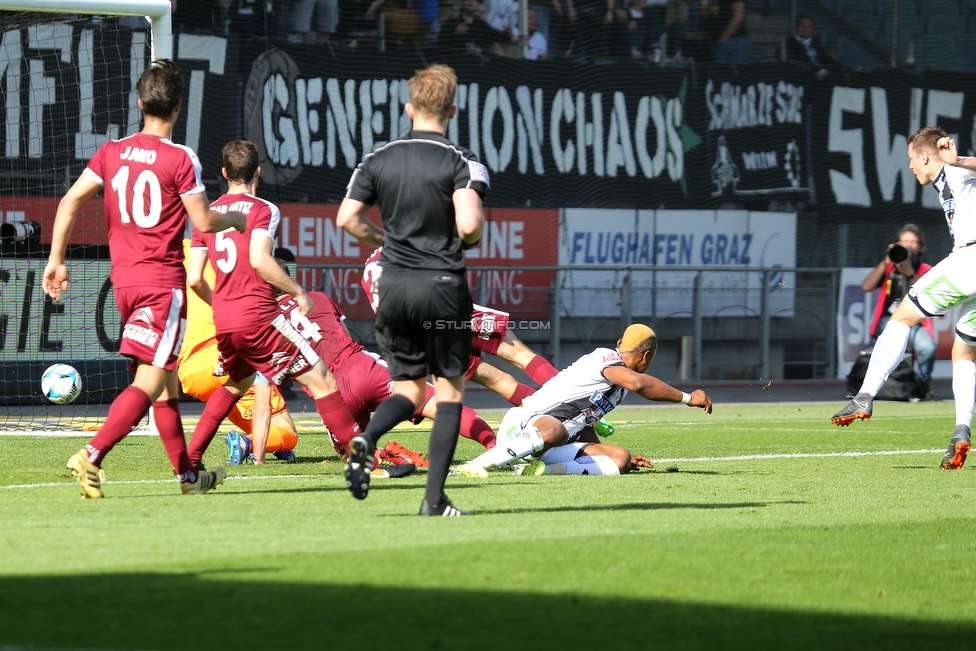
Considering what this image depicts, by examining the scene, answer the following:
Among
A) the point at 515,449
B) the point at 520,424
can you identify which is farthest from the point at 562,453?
the point at 515,449

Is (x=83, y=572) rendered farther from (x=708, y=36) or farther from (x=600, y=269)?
(x=708, y=36)

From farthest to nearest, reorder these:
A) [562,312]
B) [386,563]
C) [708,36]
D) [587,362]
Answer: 1. [708,36]
2. [562,312]
3. [587,362]
4. [386,563]

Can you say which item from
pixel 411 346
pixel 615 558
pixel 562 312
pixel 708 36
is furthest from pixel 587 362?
pixel 708 36

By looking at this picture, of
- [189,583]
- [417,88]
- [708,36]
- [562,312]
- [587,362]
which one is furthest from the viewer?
[708,36]

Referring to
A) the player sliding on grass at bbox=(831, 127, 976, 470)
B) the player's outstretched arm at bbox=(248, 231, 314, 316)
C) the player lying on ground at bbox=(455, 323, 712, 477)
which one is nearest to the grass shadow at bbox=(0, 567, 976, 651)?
the player's outstretched arm at bbox=(248, 231, 314, 316)

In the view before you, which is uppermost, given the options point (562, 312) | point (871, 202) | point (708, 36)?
point (708, 36)

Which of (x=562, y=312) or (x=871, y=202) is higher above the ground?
(x=871, y=202)

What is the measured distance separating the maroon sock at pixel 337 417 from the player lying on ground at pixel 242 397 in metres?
Answer: 1.40

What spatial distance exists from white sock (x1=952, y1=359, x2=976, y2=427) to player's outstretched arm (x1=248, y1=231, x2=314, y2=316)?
440 centimetres

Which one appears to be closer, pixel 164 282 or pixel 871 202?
pixel 164 282

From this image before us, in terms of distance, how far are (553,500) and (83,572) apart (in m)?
2.88

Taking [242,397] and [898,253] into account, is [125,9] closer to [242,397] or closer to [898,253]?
[242,397]

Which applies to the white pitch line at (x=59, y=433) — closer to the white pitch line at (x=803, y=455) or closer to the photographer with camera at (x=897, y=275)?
the white pitch line at (x=803, y=455)

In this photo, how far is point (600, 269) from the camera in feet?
63.1
